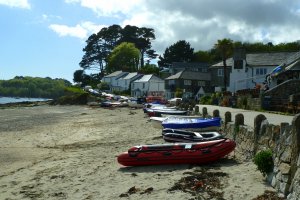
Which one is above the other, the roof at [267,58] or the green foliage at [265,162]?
the roof at [267,58]

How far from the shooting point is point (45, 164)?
15547 mm

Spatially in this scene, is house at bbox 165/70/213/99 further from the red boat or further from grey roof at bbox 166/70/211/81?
the red boat

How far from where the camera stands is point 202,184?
1055 centimetres

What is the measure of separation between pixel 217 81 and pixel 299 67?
97.3 ft

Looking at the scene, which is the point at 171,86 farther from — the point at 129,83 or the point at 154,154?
the point at 154,154

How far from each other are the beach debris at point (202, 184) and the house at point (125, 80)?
77916 millimetres

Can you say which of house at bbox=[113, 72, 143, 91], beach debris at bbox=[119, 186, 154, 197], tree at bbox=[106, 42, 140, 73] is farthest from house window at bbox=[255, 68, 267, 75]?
tree at bbox=[106, 42, 140, 73]

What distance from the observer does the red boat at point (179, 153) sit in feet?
42.6

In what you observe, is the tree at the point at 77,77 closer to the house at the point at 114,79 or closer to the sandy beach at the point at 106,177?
the house at the point at 114,79

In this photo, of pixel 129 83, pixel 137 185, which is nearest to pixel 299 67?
pixel 137 185

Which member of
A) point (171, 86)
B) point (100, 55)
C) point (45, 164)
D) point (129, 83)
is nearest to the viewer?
point (45, 164)

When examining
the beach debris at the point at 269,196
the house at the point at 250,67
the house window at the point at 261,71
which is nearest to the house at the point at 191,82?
the house at the point at 250,67

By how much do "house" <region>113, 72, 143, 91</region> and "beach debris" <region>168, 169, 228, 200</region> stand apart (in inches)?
3068

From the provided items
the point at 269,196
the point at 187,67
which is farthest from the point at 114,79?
the point at 269,196
